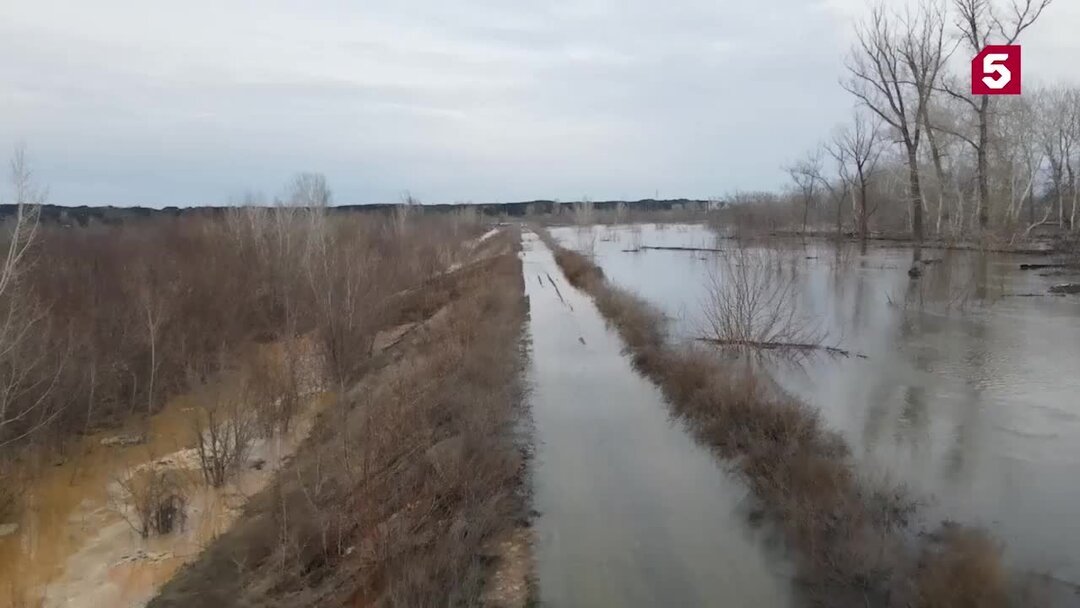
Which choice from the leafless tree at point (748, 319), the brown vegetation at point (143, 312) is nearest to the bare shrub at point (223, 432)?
the brown vegetation at point (143, 312)

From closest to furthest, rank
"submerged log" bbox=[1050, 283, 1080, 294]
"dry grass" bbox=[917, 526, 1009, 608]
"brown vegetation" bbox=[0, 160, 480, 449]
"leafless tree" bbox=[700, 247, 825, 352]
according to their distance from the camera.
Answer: "dry grass" bbox=[917, 526, 1009, 608] < "brown vegetation" bbox=[0, 160, 480, 449] < "leafless tree" bbox=[700, 247, 825, 352] < "submerged log" bbox=[1050, 283, 1080, 294]

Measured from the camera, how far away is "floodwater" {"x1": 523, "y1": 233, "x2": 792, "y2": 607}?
6625 millimetres

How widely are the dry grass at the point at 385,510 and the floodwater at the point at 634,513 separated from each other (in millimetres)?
576

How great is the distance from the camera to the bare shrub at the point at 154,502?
320 inches

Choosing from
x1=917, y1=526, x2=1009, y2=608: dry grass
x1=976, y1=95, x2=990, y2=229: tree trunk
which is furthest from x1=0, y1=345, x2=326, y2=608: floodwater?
x1=976, y1=95, x2=990, y2=229: tree trunk

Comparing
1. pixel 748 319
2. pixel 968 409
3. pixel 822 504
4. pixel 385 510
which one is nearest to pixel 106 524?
pixel 385 510

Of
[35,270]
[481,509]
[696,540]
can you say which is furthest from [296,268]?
[696,540]

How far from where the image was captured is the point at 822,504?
24.2ft

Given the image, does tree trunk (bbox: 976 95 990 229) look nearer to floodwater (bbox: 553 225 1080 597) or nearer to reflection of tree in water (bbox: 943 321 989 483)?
floodwater (bbox: 553 225 1080 597)

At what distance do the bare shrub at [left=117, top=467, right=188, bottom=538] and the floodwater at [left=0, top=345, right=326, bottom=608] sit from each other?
0.22 ft

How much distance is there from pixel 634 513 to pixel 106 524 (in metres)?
6.10

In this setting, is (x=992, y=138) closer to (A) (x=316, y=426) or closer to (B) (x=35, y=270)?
(A) (x=316, y=426)

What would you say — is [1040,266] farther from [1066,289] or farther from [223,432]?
[223,432]

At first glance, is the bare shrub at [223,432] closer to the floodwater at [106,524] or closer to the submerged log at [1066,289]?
the floodwater at [106,524]
